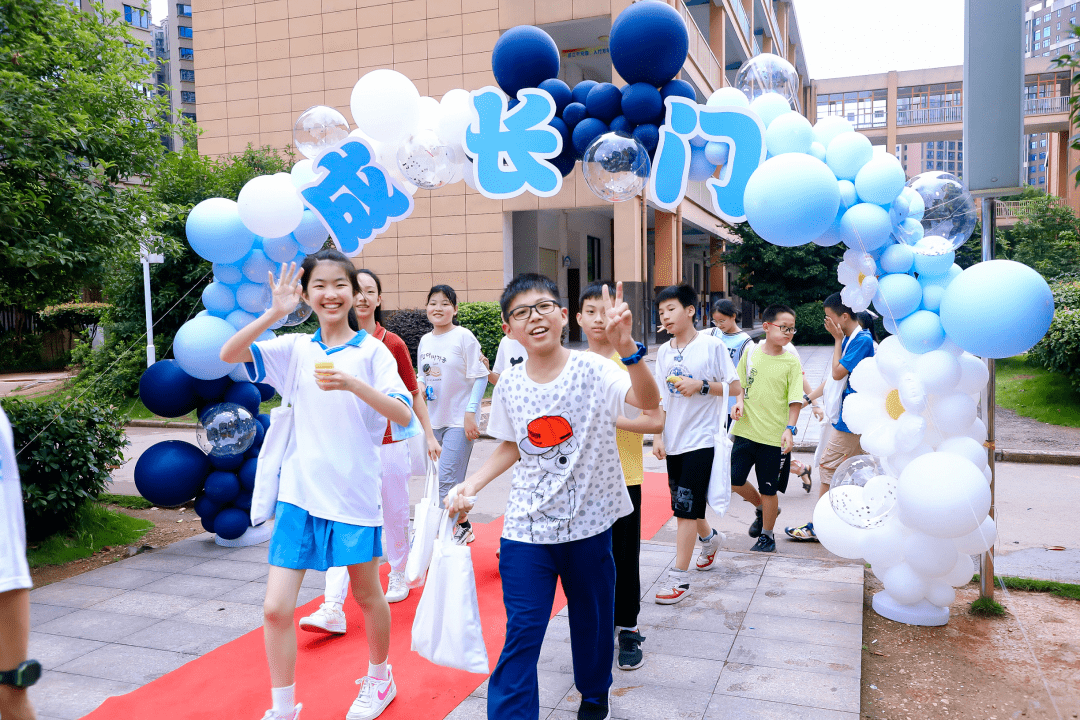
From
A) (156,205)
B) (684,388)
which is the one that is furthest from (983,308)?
(156,205)

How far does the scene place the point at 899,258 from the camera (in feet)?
13.0

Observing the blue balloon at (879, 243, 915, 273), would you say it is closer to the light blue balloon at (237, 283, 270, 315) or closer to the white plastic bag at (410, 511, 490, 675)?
the white plastic bag at (410, 511, 490, 675)

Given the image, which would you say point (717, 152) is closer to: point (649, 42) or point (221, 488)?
point (649, 42)

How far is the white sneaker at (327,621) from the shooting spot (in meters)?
3.92

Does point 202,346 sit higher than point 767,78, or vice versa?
point 767,78

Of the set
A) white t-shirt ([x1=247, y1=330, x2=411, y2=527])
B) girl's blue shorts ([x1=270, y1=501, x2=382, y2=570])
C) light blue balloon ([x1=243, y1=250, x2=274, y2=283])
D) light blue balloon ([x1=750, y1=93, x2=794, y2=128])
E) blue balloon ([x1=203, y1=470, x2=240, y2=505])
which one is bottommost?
blue balloon ([x1=203, y1=470, x2=240, y2=505])

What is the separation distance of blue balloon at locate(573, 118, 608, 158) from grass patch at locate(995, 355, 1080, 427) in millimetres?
8804

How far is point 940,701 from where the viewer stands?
327cm

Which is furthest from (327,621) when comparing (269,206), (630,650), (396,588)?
(269,206)

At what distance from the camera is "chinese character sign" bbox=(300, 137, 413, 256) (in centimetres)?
491

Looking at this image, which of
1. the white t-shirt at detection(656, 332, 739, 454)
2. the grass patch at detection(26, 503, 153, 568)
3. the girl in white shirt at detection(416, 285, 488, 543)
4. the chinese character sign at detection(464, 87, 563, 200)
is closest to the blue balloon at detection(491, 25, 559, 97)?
the chinese character sign at detection(464, 87, 563, 200)

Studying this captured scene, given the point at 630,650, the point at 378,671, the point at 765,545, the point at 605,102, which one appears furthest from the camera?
the point at 765,545

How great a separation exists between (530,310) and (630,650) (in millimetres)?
1811

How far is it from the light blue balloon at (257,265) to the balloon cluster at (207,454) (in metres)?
0.95
